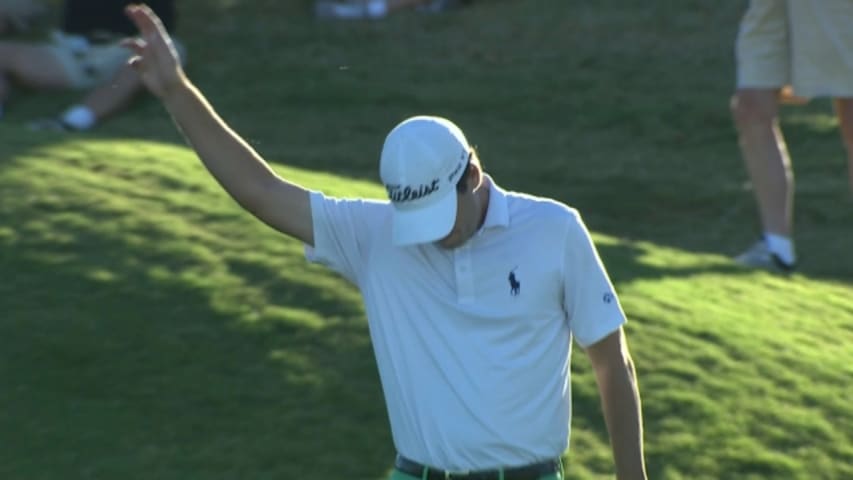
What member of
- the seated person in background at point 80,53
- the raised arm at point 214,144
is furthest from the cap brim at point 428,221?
the seated person in background at point 80,53

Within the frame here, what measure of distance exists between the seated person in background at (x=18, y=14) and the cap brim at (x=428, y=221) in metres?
10.4

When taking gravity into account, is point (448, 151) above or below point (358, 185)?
above

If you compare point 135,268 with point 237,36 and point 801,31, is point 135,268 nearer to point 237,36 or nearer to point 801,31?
point 801,31

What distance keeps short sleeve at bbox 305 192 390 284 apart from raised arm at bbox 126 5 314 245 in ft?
0.10

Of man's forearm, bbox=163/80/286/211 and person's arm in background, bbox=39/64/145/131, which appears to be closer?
man's forearm, bbox=163/80/286/211

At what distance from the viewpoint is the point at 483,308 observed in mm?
4012

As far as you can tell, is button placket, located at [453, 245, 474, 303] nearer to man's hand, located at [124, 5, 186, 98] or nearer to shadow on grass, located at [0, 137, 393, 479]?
man's hand, located at [124, 5, 186, 98]

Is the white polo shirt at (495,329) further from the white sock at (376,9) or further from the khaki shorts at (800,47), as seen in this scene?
the white sock at (376,9)

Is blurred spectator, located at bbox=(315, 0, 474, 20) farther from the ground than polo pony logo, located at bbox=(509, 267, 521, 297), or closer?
closer

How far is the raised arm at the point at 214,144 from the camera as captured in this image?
4145 mm

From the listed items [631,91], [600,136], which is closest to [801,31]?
[600,136]

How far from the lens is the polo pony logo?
158 inches

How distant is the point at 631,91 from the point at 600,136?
103 cm

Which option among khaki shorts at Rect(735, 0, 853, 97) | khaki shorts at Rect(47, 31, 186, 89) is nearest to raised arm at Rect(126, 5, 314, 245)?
khaki shorts at Rect(735, 0, 853, 97)
